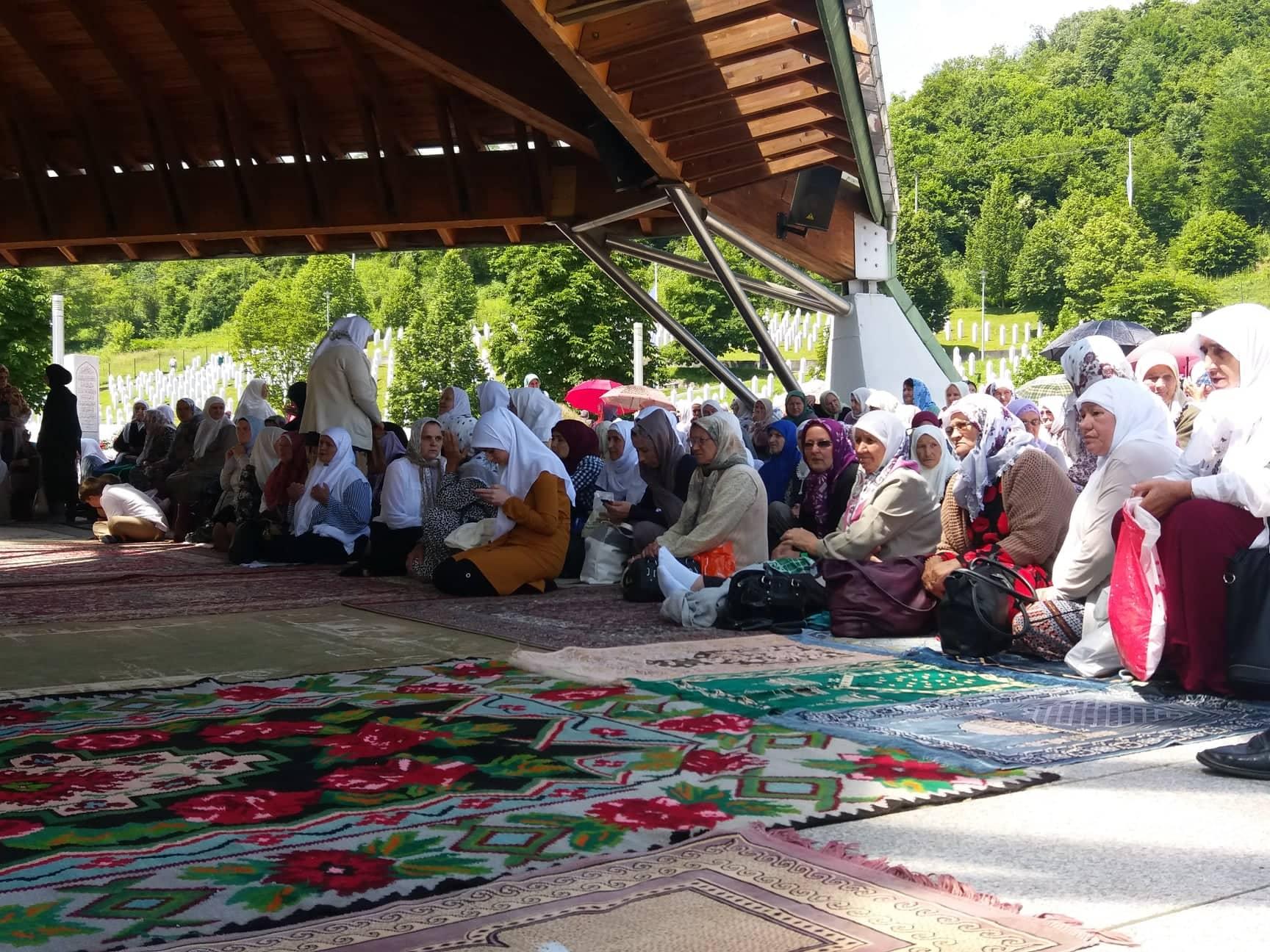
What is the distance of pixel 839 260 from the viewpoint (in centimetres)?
1222

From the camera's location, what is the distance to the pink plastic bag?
4.50 m

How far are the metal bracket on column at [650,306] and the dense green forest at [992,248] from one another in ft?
75.0

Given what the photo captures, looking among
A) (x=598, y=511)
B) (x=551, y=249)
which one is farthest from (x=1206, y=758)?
(x=551, y=249)

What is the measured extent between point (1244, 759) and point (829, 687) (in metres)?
1.60

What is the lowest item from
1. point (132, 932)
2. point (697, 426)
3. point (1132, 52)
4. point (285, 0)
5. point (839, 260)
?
point (132, 932)

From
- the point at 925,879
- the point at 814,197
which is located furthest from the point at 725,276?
the point at 925,879

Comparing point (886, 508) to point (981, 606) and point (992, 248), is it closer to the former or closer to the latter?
point (981, 606)

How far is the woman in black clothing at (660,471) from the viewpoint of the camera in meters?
8.59

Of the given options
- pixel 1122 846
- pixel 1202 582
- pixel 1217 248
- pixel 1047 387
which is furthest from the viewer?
pixel 1217 248

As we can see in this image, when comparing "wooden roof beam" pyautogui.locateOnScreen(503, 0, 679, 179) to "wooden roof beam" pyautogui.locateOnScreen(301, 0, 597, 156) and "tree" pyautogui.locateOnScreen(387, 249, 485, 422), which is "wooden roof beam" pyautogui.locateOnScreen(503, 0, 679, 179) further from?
"tree" pyautogui.locateOnScreen(387, 249, 485, 422)

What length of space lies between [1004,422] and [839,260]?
21.1 ft

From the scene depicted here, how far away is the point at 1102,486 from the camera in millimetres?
5066

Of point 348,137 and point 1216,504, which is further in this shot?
point 348,137

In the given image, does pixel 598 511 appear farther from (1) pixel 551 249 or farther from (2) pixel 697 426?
(1) pixel 551 249
